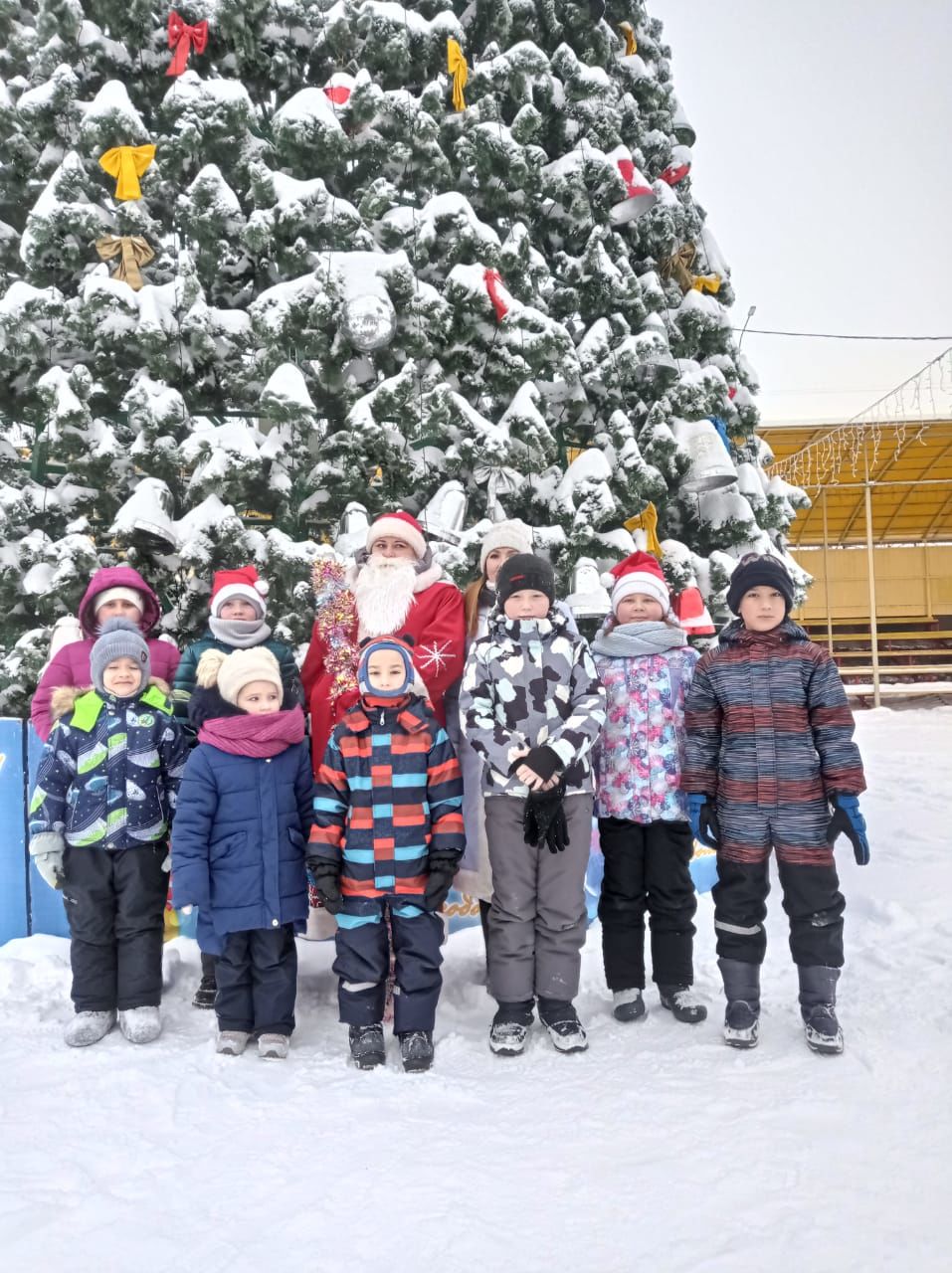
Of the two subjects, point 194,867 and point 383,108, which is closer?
point 194,867

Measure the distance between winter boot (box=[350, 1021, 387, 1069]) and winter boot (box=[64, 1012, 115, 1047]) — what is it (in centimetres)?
92

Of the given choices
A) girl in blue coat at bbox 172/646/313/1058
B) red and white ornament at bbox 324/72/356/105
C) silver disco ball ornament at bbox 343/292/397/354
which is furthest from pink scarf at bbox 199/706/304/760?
red and white ornament at bbox 324/72/356/105

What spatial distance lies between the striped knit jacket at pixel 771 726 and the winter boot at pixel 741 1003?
58cm

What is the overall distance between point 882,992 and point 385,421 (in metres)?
3.52

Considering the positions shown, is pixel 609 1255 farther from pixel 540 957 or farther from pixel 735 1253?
pixel 540 957

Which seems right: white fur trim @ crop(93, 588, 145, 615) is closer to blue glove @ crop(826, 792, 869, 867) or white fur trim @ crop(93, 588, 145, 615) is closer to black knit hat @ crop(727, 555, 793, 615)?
black knit hat @ crop(727, 555, 793, 615)

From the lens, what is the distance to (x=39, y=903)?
408cm

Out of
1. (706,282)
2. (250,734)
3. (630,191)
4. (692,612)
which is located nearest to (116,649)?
(250,734)

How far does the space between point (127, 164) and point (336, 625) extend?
2972mm

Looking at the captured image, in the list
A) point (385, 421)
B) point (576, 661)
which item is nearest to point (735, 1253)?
point (576, 661)

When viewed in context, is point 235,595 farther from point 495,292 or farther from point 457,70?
point 457,70

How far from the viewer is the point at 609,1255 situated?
1902 millimetres

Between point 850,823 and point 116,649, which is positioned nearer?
point 850,823

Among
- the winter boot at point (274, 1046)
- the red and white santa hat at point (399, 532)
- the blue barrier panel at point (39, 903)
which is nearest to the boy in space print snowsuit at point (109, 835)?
the winter boot at point (274, 1046)
